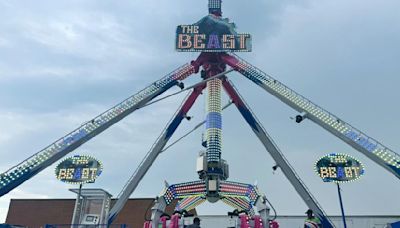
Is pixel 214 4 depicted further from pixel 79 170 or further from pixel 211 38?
pixel 79 170

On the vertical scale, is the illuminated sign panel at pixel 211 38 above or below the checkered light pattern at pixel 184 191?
above

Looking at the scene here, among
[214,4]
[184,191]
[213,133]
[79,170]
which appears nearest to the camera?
[184,191]

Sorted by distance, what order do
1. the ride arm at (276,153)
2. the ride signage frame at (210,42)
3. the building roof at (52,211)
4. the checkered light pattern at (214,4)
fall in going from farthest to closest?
the building roof at (52,211), the checkered light pattern at (214,4), the ride signage frame at (210,42), the ride arm at (276,153)

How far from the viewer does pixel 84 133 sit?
3553 centimetres

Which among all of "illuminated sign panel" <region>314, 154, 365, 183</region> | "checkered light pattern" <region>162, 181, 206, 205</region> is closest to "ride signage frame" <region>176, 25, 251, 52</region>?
"illuminated sign panel" <region>314, 154, 365, 183</region>

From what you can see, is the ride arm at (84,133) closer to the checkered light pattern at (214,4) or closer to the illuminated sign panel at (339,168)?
the checkered light pattern at (214,4)

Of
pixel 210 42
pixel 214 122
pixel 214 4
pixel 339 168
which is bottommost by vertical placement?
pixel 339 168

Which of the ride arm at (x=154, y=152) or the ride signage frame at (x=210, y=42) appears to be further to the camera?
the ride signage frame at (x=210, y=42)

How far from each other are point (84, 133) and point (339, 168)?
2282 centimetres

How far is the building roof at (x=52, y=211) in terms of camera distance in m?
47.9

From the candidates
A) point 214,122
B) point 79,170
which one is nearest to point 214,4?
point 214,122

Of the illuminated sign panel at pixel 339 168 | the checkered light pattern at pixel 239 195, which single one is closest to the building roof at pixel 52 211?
the checkered light pattern at pixel 239 195

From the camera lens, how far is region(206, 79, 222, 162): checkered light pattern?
34688 mm

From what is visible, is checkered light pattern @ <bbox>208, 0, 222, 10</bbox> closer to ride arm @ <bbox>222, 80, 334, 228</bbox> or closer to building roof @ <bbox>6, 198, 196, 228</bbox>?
ride arm @ <bbox>222, 80, 334, 228</bbox>
